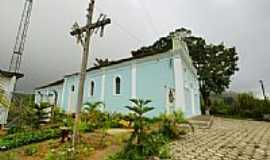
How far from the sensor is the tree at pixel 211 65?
1281 inches

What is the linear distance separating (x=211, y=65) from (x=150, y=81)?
663 inches

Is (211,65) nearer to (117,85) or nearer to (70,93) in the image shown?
(117,85)

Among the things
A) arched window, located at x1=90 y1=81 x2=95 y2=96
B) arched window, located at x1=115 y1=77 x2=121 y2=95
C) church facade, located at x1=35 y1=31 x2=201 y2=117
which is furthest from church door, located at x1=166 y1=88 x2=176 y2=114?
arched window, located at x1=90 y1=81 x2=95 y2=96

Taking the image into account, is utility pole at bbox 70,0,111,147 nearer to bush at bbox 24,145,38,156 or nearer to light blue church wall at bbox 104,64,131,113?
bush at bbox 24,145,38,156

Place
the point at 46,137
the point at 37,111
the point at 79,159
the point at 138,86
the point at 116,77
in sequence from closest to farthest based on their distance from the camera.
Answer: the point at 79,159 → the point at 46,137 → the point at 37,111 → the point at 138,86 → the point at 116,77

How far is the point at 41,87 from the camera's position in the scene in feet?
125

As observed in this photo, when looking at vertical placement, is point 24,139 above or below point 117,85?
below

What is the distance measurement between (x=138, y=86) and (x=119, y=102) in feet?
8.39

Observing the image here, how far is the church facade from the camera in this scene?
18109 mm

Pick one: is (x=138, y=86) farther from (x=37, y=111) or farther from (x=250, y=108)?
(x=250, y=108)

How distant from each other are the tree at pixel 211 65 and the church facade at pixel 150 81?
11660mm

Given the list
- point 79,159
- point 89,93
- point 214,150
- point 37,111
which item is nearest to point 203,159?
point 214,150

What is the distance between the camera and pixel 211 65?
109 feet

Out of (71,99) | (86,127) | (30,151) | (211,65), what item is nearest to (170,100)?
(86,127)
